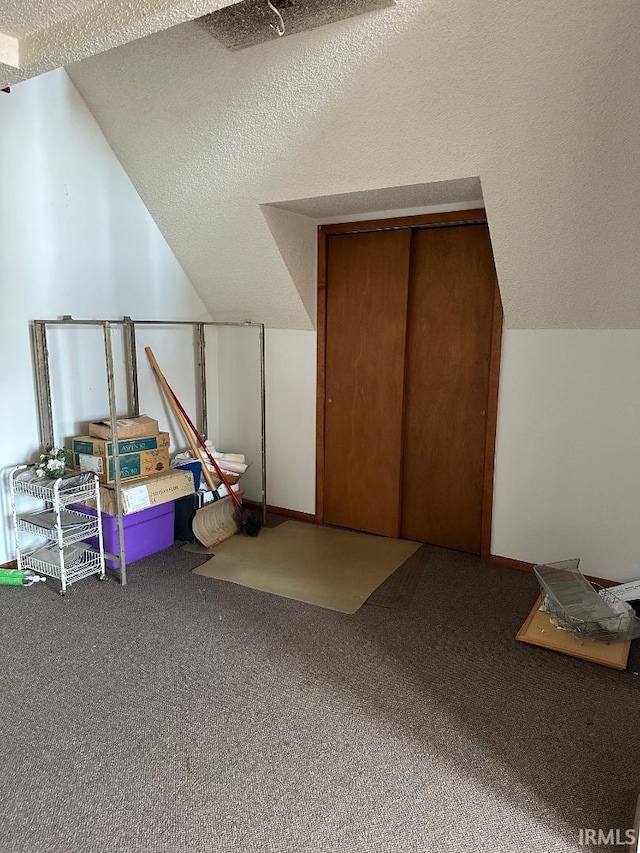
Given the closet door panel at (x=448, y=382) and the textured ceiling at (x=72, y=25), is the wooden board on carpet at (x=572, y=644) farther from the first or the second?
the textured ceiling at (x=72, y=25)

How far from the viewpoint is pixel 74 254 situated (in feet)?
11.2

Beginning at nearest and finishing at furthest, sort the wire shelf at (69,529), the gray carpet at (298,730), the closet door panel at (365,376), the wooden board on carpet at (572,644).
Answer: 1. the gray carpet at (298,730)
2. the wooden board on carpet at (572,644)
3. the wire shelf at (69,529)
4. the closet door panel at (365,376)

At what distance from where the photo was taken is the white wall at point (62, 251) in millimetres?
3123

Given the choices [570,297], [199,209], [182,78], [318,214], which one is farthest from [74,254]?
[570,297]

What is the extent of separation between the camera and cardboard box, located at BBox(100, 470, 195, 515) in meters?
3.24

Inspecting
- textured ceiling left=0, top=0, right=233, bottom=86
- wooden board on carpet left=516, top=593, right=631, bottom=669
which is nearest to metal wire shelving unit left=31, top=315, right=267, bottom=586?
textured ceiling left=0, top=0, right=233, bottom=86

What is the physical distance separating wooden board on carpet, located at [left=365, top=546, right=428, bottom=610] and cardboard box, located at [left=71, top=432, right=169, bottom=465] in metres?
1.49

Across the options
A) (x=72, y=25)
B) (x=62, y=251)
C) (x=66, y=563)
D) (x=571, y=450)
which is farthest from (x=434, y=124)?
(x=66, y=563)

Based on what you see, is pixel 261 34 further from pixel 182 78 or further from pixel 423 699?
pixel 423 699

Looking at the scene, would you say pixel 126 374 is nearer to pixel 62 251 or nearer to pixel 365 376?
pixel 62 251

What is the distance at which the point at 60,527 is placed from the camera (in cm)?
305

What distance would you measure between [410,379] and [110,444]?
180 cm

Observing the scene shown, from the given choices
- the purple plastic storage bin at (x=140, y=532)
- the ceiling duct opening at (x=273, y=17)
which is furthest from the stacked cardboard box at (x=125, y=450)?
the ceiling duct opening at (x=273, y=17)

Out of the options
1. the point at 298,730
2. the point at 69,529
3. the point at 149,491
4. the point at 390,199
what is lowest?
the point at 298,730
